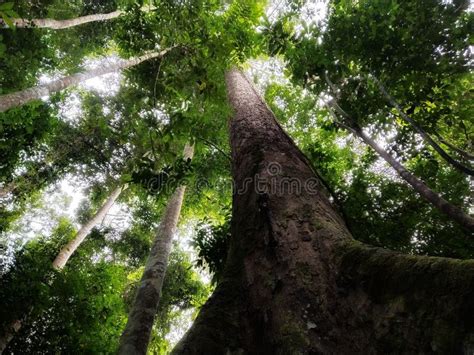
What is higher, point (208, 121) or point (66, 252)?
point (66, 252)

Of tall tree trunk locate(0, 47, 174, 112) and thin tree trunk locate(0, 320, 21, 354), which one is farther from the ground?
tall tree trunk locate(0, 47, 174, 112)

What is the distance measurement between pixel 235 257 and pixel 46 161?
426 inches

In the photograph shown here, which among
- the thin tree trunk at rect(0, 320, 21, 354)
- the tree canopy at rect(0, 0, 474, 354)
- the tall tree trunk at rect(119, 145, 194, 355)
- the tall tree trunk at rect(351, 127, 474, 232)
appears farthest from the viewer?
the thin tree trunk at rect(0, 320, 21, 354)

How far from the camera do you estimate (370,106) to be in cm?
481

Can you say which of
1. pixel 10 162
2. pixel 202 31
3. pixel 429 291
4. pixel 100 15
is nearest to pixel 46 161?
pixel 10 162

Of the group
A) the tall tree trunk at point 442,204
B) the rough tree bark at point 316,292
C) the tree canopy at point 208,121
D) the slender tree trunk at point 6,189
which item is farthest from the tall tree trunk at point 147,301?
the slender tree trunk at point 6,189

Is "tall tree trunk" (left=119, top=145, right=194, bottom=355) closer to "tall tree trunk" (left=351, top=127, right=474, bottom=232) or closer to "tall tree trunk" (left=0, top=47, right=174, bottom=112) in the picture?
"tall tree trunk" (left=0, top=47, right=174, bottom=112)

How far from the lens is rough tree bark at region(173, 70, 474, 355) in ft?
4.25

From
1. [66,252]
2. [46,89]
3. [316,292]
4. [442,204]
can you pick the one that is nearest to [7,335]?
[66,252]

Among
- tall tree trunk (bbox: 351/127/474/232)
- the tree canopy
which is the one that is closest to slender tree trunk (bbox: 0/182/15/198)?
the tree canopy

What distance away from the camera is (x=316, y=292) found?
1.79 m

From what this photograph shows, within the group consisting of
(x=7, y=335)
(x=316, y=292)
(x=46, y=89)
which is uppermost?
(x=46, y=89)

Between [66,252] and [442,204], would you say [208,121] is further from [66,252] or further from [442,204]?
[66,252]

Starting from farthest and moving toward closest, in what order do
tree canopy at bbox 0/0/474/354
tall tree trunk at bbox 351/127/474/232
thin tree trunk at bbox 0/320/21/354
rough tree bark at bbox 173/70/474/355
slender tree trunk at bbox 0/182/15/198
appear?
slender tree trunk at bbox 0/182/15/198, thin tree trunk at bbox 0/320/21/354, tree canopy at bbox 0/0/474/354, tall tree trunk at bbox 351/127/474/232, rough tree bark at bbox 173/70/474/355
